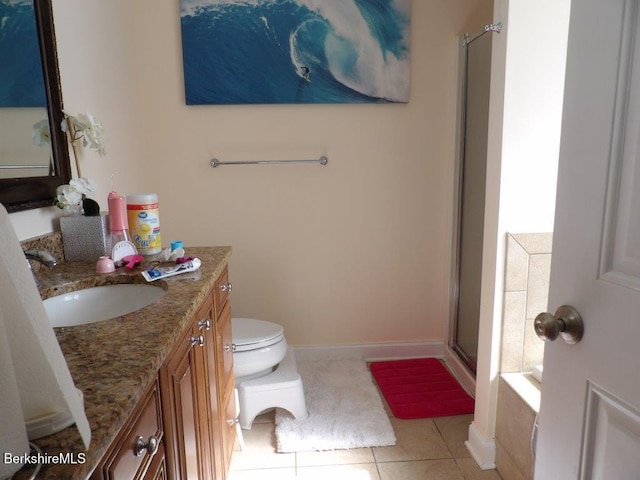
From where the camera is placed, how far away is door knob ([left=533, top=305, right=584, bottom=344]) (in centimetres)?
73

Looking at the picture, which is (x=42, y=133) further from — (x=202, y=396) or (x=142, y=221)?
(x=202, y=396)

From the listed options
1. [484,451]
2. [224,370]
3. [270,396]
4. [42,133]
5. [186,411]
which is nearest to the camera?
[186,411]

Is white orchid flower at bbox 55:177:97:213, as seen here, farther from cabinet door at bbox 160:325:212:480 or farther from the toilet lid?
the toilet lid

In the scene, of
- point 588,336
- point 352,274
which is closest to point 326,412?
point 352,274

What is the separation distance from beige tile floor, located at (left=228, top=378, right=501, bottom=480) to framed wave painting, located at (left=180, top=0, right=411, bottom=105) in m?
1.67

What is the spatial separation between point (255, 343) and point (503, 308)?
1.03 meters

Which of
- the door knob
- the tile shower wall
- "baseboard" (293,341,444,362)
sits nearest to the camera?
the door knob

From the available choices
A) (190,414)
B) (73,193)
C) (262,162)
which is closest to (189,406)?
(190,414)

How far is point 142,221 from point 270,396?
990mm

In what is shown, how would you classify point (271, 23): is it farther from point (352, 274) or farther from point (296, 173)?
point (352, 274)

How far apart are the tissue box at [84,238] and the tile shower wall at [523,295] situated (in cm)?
137

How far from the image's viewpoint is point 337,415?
204 centimetres

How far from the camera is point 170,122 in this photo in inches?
90.0

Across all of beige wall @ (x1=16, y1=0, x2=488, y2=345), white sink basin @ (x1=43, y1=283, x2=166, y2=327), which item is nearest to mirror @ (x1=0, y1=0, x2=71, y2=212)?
white sink basin @ (x1=43, y1=283, x2=166, y2=327)
